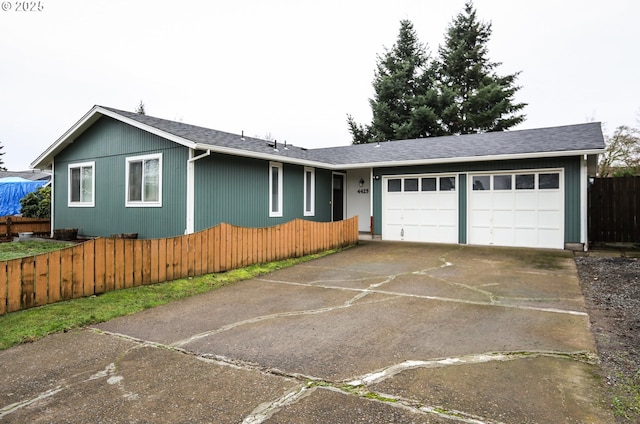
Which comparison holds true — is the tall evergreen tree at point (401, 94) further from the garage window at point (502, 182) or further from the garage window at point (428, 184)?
the garage window at point (502, 182)

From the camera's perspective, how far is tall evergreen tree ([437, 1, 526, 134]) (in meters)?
27.0

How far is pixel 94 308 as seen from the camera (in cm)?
527

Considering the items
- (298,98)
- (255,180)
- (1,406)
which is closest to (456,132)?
(298,98)

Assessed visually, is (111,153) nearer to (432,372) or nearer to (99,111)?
(99,111)

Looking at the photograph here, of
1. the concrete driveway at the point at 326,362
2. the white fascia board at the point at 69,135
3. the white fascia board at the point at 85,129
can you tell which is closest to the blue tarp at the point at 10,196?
the white fascia board at the point at 85,129

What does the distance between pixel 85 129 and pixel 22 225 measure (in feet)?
15.6

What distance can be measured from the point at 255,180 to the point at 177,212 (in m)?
2.47

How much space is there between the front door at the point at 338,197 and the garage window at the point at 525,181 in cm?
647

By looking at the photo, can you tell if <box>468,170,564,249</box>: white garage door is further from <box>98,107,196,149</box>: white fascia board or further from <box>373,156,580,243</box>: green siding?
<box>98,107,196,149</box>: white fascia board

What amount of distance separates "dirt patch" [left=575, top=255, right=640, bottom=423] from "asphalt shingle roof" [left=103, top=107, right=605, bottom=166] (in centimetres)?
366

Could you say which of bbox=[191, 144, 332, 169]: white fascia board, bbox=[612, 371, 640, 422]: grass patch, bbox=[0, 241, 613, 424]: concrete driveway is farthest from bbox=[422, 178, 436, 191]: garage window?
bbox=[612, 371, 640, 422]: grass patch

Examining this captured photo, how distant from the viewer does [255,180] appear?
11430 millimetres

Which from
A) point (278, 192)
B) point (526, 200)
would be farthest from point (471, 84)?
point (278, 192)

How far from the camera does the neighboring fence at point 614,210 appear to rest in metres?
11.3
